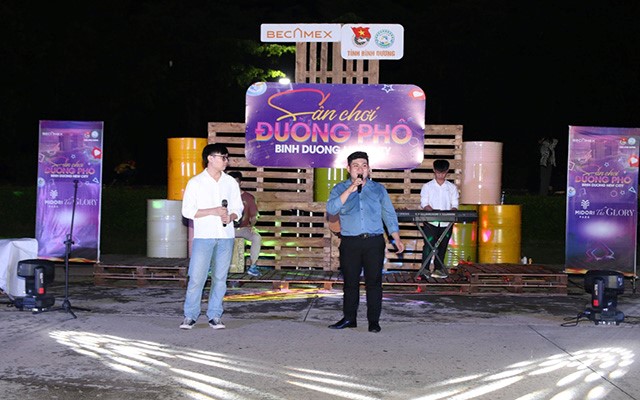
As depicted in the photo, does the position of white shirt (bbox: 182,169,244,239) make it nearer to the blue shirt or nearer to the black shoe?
the blue shirt

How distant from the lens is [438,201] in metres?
11.9

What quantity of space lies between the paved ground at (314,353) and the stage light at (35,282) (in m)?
0.14

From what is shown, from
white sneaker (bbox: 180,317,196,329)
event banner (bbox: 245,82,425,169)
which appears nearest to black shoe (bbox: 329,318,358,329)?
white sneaker (bbox: 180,317,196,329)

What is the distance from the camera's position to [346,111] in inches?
496

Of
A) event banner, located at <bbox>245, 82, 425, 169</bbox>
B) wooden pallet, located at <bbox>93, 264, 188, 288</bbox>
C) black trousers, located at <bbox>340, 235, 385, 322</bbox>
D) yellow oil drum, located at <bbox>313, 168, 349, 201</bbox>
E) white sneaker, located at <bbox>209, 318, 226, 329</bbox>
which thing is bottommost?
white sneaker, located at <bbox>209, 318, 226, 329</bbox>

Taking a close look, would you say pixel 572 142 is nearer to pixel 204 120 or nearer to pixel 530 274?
pixel 530 274

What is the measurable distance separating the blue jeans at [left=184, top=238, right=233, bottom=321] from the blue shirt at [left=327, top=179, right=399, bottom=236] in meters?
1.13

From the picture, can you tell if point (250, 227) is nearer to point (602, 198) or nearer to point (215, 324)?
point (215, 324)

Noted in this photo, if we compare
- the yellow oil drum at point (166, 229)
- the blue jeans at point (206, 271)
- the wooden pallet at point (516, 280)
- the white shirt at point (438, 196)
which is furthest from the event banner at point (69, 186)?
the wooden pallet at point (516, 280)

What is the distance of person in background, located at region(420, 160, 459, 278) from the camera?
11.8 m

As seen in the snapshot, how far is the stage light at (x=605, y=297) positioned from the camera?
8734 mm

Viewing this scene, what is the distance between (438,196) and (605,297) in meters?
3.55

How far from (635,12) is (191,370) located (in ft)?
71.0

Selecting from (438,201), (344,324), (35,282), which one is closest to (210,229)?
(344,324)
